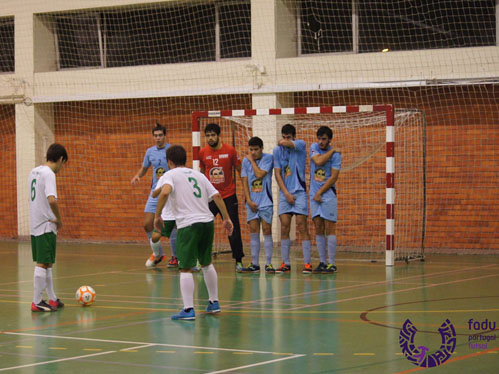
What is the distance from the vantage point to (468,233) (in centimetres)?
1631

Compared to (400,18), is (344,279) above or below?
below

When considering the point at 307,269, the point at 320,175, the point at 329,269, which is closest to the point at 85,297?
the point at 307,269

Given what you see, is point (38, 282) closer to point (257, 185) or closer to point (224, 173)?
point (224, 173)

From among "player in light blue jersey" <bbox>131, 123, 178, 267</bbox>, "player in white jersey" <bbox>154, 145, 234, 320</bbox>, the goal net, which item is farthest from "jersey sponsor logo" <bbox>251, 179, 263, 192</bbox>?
"player in white jersey" <bbox>154, 145, 234, 320</bbox>

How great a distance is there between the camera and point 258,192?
42.8ft

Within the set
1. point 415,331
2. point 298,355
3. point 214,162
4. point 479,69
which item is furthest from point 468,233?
point 298,355

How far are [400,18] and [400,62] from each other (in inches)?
39.8

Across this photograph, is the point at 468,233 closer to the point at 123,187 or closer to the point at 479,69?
the point at 479,69

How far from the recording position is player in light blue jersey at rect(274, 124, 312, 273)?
1285cm

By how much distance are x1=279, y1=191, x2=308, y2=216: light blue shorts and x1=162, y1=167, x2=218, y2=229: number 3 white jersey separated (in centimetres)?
426

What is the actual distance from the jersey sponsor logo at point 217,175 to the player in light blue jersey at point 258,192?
331 millimetres

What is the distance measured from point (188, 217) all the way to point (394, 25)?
9770 mm

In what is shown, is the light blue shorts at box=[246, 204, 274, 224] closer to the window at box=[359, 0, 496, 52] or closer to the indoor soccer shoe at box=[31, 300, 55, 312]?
the indoor soccer shoe at box=[31, 300, 55, 312]

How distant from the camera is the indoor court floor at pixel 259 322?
6.45 metres
